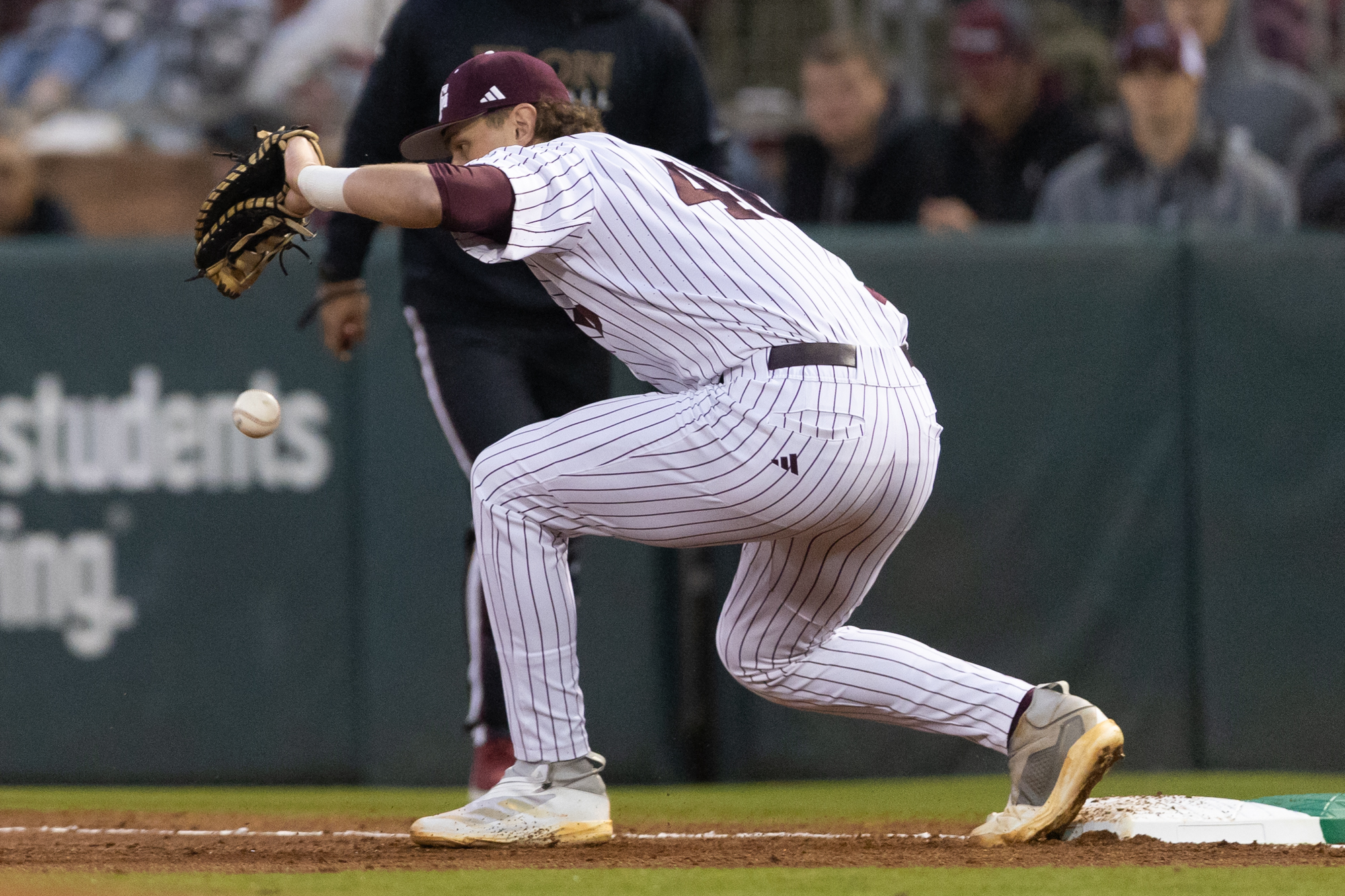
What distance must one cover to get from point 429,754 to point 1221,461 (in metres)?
2.74

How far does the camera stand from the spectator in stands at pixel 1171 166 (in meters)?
6.31

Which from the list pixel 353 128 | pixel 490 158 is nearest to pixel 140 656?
pixel 353 128

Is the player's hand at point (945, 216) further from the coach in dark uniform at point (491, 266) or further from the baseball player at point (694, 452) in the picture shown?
the baseball player at point (694, 452)

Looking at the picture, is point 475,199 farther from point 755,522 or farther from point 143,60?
point 143,60

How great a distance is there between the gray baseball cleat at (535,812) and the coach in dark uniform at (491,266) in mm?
887

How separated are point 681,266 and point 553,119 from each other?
487 millimetres

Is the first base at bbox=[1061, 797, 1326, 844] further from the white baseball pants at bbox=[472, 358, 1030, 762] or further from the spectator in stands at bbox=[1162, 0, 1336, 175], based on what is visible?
the spectator in stands at bbox=[1162, 0, 1336, 175]

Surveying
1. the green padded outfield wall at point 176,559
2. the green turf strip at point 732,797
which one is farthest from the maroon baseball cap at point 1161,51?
the green padded outfield wall at point 176,559

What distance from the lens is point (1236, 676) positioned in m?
5.71

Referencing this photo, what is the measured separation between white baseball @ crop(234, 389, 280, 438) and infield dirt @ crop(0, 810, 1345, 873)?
912mm

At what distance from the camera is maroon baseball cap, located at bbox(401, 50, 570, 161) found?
142 inches

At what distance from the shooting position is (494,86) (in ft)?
11.8

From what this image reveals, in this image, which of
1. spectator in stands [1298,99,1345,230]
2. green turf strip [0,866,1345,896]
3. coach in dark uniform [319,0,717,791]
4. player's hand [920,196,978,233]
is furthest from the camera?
spectator in stands [1298,99,1345,230]

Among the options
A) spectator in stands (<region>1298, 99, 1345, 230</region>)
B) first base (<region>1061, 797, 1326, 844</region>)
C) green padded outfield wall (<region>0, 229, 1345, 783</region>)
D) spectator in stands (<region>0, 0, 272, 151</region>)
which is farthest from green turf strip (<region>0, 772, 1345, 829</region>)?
spectator in stands (<region>0, 0, 272, 151</region>)
